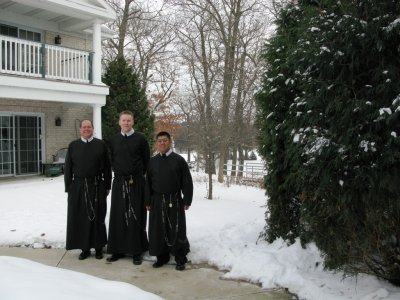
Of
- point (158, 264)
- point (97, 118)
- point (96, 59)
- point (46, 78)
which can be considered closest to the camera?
point (158, 264)

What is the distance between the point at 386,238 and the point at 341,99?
1.26 metres

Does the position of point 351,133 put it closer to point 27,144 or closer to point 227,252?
point 227,252

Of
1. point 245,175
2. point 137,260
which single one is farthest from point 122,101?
point 245,175

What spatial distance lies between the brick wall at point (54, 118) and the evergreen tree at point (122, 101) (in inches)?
46.1

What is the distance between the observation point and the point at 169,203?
5.07 metres

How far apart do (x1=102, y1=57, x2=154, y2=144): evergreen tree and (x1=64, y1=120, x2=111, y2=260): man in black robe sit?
9386 mm

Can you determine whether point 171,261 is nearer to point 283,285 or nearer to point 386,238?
point 283,285

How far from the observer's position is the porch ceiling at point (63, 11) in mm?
12750

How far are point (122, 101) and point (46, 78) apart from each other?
328 cm

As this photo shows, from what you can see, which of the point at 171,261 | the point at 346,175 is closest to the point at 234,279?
the point at 171,261

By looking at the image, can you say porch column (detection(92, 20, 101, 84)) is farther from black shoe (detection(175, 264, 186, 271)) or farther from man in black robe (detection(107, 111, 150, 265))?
black shoe (detection(175, 264, 186, 271))

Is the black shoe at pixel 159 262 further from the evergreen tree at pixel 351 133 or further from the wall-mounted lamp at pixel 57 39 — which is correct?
the wall-mounted lamp at pixel 57 39

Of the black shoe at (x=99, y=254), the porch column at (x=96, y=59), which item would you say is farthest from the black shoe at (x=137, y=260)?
the porch column at (x=96, y=59)

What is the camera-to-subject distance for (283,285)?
4.40 m
